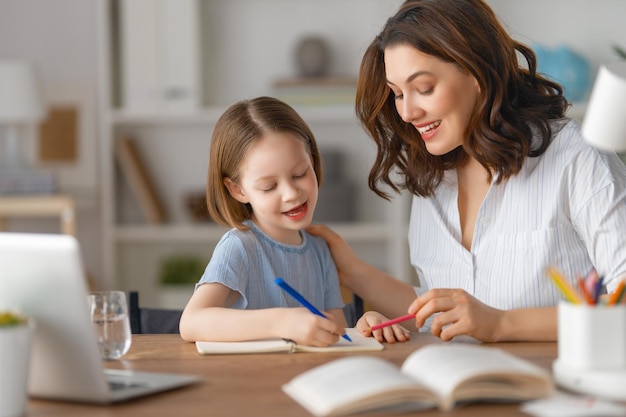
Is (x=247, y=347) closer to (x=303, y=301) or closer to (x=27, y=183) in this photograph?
(x=303, y=301)

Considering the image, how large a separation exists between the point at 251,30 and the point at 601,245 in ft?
9.88

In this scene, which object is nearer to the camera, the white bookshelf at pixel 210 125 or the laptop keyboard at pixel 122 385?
the laptop keyboard at pixel 122 385

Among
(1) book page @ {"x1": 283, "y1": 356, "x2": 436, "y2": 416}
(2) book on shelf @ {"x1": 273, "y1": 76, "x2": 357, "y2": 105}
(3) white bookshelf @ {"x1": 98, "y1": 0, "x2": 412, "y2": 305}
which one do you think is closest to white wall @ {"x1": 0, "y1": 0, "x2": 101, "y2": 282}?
(3) white bookshelf @ {"x1": 98, "y1": 0, "x2": 412, "y2": 305}

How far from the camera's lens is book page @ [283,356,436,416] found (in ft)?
3.68

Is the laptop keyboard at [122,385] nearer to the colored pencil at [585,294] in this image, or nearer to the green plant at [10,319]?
the green plant at [10,319]

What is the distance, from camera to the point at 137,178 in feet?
14.6

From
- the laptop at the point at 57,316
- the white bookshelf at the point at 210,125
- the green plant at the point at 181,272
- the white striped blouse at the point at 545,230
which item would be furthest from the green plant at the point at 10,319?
the green plant at the point at 181,272

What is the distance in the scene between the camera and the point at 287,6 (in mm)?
4492

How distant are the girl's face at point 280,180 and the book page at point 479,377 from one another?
0.66 meters

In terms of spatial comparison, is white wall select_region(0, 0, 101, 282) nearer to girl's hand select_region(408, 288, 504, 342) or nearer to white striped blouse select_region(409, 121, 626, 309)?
white striped blouse select_region(409, 121, 626, 309)

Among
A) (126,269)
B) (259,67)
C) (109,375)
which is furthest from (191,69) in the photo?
(109,375)

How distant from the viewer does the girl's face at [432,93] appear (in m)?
1.86

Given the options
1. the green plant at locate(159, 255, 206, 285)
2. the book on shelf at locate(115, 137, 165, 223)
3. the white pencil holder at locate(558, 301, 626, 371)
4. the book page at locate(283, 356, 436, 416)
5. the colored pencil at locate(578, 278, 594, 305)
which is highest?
the colored pencil at locate(578, 278, 594, 305)

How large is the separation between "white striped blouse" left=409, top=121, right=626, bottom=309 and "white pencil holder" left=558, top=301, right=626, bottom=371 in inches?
20.9
